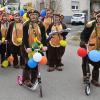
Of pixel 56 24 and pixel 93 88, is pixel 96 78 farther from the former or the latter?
pixel 56 24

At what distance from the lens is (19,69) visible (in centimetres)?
1202

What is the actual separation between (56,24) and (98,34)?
3.00 metres

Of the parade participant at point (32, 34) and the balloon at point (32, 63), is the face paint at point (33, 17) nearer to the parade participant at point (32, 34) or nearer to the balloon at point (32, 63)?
the parade participant at point (32, 34)

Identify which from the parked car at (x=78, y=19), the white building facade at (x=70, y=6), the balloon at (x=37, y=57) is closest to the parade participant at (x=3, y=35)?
the balloon at (x=37, y=57)

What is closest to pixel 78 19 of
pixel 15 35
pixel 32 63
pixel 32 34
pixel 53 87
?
pixel 15 35

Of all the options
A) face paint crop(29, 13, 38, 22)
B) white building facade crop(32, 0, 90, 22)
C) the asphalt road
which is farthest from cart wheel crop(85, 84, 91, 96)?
white building facade crop(32, 0, 90, 22)

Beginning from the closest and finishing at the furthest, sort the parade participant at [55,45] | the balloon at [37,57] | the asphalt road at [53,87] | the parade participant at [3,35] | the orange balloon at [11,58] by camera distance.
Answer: the balloon at [37,57] < the asphalt road at [53,87] < the parade participant at [55,45] < the parade participant at [3,35] < the orange balloon at [11,58]

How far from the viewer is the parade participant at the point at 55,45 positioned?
11648mm

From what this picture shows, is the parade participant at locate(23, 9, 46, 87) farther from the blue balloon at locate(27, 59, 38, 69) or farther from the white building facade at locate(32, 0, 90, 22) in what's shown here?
the white building facade at locate(32, 0, 90, 22)

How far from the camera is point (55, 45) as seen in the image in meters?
11.7

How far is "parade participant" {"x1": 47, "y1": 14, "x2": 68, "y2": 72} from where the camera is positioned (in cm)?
1165

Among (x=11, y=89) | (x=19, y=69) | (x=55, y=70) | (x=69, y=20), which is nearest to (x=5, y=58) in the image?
(x=19, y=69)

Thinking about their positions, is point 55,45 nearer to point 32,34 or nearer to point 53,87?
point 53,87

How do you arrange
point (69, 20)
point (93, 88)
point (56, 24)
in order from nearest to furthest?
1. point (93, 88)
2. point (56, 24)
3. point (69, 20)
